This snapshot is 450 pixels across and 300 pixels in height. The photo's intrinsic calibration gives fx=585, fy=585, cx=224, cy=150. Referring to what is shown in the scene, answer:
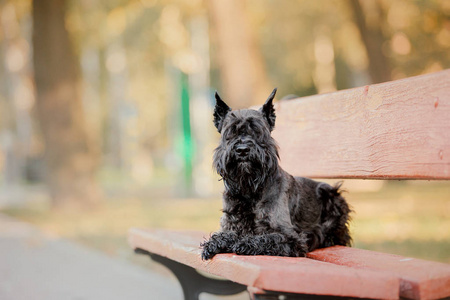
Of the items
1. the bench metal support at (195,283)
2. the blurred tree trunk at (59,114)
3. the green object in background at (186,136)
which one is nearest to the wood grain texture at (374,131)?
the bench metal support at (195,283)

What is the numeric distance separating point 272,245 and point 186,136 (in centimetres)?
1572

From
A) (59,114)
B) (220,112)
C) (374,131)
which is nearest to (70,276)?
(220,112)

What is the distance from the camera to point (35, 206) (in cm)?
1733

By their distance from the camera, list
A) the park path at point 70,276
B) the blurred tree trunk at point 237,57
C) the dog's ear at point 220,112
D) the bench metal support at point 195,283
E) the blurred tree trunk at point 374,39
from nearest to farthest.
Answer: the dog's ear at point 220,112
the bench metal support at point 195,283
the park path at point 70,276
the blurred tree trunk at point 237,57
the blurred tree trunk at point 374,39

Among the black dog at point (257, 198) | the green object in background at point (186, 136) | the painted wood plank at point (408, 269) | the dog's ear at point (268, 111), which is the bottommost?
the painted wood plank at point (408, 269)

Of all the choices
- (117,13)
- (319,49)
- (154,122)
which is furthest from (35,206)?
(154,122)

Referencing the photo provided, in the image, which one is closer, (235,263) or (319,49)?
(235,263)

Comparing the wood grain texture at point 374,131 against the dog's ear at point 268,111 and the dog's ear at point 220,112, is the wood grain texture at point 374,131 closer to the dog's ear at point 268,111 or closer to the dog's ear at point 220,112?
the dog's ear at point 268,111

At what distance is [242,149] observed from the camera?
352 cm

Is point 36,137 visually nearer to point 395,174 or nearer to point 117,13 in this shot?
point 117,13

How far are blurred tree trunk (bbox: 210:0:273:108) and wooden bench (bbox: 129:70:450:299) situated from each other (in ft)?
18.5

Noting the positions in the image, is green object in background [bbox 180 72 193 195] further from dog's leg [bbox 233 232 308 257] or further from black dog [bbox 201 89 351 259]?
dog's leg [bbox 233 232 308 257]

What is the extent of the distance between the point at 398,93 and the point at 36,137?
30.1 m

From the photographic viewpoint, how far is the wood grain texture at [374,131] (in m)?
3.33
